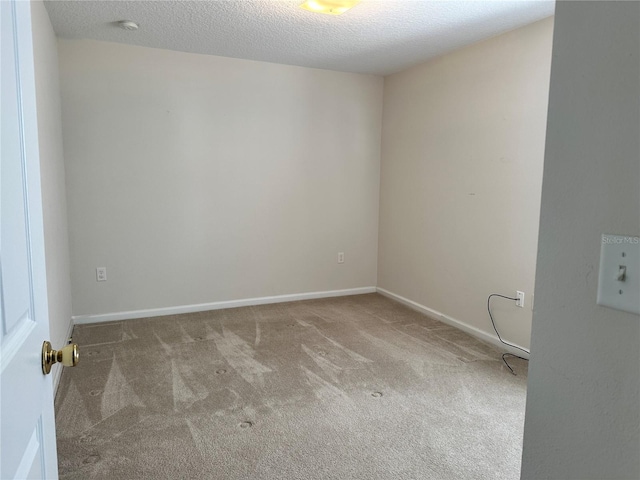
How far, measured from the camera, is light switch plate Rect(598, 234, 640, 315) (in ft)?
2.12

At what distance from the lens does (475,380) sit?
281 cm

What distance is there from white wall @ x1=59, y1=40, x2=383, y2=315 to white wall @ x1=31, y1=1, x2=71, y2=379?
248 mm

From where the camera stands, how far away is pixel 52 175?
2.89 metres

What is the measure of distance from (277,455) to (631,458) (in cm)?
167

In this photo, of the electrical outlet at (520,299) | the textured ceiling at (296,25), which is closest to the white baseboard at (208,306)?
the electrical outlet at (520,299)

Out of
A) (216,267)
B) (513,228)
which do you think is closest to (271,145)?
(216,267)

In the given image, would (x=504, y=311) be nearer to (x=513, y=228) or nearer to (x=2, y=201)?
(x=513, y=228)

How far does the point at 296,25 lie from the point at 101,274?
2661 millimetres

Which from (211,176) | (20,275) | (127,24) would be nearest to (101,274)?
(211,176)

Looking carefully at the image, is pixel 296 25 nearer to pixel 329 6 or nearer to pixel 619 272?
pixel 329 6

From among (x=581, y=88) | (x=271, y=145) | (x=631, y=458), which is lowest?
(x=631, y=458)

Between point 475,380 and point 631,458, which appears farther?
point 475,380

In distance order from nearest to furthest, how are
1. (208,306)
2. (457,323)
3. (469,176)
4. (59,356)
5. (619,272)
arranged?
(619,272) < (59,356) < (469,176) < (457,323) < (208,306)

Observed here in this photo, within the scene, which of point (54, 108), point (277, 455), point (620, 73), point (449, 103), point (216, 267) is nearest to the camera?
point (620, 73)
